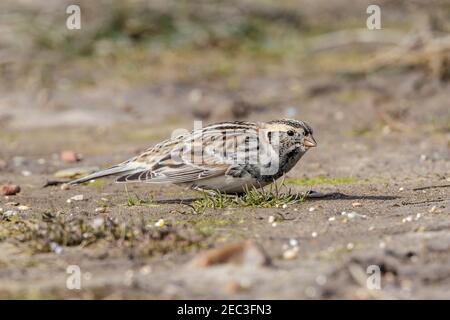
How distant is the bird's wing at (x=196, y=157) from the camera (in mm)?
8094

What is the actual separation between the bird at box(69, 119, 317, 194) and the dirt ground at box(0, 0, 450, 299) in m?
0.26

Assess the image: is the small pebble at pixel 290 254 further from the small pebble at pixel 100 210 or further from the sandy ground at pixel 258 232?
the small pebble at pixel 100 210

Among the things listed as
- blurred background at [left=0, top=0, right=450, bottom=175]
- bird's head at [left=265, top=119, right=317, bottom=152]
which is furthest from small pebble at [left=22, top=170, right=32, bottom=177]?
bird's head at [left=265, top=119, right=317, bottom=152]

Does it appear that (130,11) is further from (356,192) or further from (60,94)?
(356,192)

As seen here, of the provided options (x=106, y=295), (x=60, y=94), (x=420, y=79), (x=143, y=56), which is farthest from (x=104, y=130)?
(x=106, y=295)

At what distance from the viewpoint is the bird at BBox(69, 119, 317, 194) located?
7.96 m

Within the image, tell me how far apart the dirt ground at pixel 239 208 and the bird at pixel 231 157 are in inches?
10.4

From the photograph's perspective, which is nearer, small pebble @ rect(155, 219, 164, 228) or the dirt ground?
the dirt ground

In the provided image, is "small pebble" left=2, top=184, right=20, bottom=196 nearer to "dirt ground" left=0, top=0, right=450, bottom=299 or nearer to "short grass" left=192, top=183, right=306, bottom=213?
"dirt ground" left=0, top=0, right=450, bottom=299

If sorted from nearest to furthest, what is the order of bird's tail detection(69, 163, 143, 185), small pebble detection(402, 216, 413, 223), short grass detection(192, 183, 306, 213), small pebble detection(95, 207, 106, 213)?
small pebble detection(402, 216, 413, 223)
short grass detection(192, 183, 306, 213)
small pebble detection(95, 207, 106, 213)
bird's tail detection(69, 163, 143, 185)

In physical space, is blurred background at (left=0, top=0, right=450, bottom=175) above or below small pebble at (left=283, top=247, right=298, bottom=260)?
above

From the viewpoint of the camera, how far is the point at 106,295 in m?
5.76
